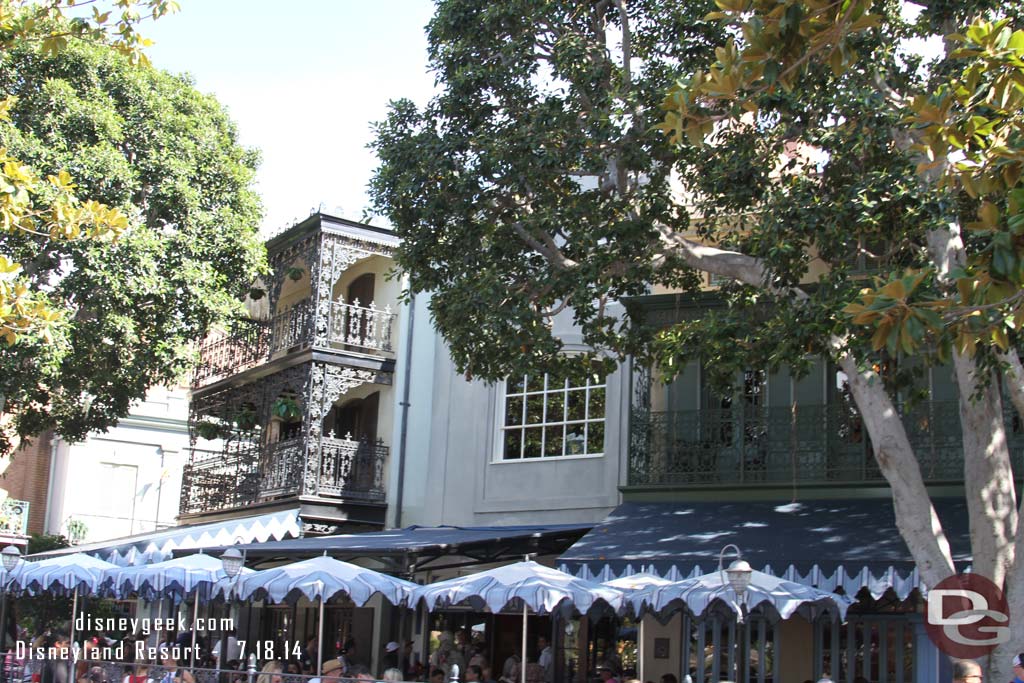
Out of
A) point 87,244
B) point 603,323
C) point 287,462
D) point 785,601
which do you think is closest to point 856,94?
point 603,323

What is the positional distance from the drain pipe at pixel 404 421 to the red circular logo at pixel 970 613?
11.8 meters

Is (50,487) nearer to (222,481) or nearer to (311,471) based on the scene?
(222,481)

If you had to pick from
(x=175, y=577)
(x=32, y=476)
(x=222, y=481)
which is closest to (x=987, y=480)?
(x=175, y=577)

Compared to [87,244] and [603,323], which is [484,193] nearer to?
[603,323]

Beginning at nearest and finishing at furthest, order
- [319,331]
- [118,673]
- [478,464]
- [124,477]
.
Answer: [118,673], [478,464], [319,331], [124,477]

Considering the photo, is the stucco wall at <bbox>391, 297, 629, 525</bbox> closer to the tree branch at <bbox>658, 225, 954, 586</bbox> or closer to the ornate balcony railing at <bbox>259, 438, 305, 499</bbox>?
the ornate balcony railing at <bbox>259, 438, 305, 499</bbox>

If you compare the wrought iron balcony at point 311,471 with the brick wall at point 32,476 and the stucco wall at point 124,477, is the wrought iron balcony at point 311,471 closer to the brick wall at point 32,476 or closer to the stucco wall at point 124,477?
the stucco wall at point 124,477

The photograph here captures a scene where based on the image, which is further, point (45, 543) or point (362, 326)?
point (45, 543)

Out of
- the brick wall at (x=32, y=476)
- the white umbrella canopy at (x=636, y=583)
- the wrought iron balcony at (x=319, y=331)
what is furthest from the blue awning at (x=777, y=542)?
the brick wall at (x=32, y=476)

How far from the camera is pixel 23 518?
30906 millimetres

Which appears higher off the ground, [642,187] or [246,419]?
[642,187]

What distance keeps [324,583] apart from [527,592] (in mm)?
2868

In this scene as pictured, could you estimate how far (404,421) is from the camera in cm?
2281

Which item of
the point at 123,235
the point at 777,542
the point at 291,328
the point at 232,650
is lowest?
the point at 232,650
